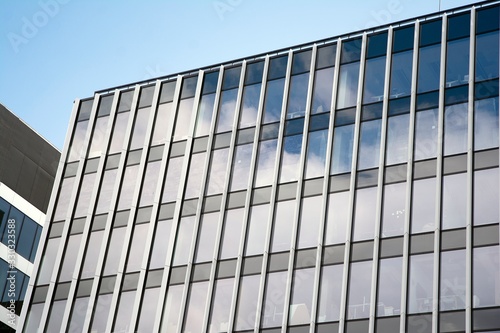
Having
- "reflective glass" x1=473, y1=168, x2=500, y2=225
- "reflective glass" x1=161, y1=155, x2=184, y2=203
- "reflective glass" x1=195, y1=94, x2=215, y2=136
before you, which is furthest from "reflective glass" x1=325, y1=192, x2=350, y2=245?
"reflective glass" x1=195, y1=94, x2=215, y2=136

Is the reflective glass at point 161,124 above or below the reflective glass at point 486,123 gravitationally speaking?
above

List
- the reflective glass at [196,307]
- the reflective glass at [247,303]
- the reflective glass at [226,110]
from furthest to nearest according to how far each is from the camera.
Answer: the reflective glass at [226,110] < the reflective glass at [196,307] < the reflective glass at [247,303]

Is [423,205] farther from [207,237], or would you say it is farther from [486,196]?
[207,237]

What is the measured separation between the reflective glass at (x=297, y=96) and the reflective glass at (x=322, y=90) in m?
0.53

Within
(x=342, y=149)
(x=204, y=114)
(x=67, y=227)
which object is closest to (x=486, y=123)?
(x=342, y=149)

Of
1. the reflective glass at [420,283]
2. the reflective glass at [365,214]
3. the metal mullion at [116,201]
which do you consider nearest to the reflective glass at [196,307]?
the metal mullion at [116,201]

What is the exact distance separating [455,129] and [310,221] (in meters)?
7.82

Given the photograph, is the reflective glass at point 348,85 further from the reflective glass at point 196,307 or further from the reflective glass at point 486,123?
the reflective glass at point 196,307

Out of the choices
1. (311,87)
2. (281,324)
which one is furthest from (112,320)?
(311,87)

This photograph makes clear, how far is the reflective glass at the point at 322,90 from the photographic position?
4462 cm

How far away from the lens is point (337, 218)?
1612 inches

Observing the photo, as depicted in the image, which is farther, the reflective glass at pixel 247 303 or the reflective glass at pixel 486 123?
the reflective glass at pixel 247 303

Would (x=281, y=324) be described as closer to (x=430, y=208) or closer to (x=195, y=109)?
(x=430, y=208)

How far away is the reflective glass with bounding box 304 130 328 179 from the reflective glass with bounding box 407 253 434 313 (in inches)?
275
